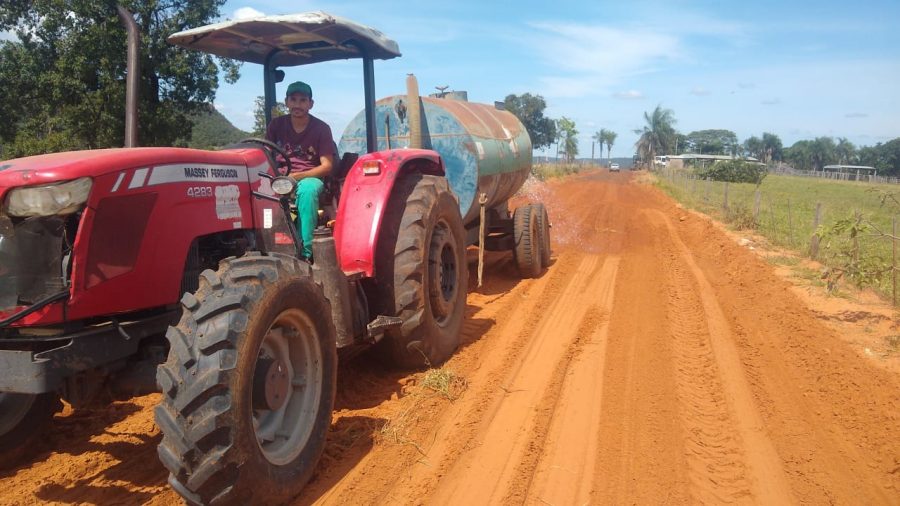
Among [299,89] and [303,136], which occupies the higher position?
[299,89]

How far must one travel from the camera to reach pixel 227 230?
10.7 ft

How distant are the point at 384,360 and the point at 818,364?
11.8ft

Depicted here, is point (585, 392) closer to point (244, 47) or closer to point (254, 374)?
point (254, 374)

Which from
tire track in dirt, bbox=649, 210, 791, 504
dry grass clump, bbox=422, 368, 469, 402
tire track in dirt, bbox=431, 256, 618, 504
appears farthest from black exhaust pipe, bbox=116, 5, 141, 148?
tire track in dirt, bbox=649, 210, 791, 504

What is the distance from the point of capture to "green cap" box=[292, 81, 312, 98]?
4414 mm

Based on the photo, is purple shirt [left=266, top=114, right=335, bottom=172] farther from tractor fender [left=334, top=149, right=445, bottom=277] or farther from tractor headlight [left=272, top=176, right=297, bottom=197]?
tractor headlight [left=272, top=176, right=297, bottom=197]

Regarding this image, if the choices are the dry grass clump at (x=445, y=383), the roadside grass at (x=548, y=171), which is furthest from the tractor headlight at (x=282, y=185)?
the roadside grass at (x=548, y=171)

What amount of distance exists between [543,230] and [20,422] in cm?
710

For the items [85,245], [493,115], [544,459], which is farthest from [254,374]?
[493,115]

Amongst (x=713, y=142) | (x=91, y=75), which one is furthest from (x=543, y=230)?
(x=713, y=142)

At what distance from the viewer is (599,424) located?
12.8 feet

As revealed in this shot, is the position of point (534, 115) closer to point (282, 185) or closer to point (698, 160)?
point (698, 160)

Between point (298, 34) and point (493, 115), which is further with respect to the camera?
point (493, 115)

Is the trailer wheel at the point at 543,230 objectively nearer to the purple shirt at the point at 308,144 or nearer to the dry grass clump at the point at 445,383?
the dry grass clump at the point at 445,383
